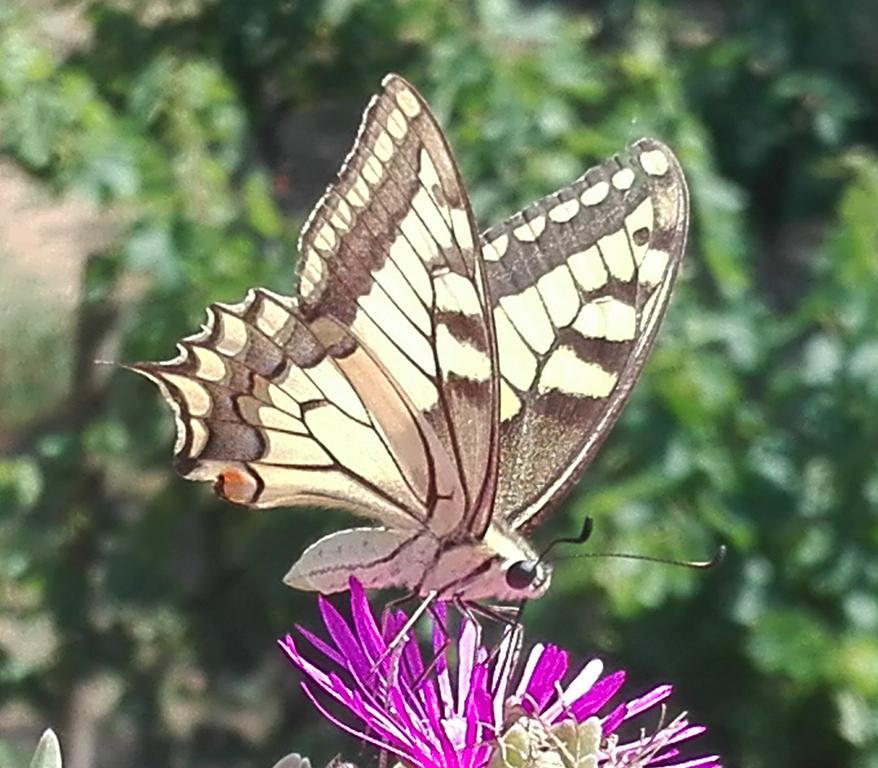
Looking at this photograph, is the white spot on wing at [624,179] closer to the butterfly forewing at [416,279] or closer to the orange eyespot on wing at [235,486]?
the butterfly forewing at [416,279]

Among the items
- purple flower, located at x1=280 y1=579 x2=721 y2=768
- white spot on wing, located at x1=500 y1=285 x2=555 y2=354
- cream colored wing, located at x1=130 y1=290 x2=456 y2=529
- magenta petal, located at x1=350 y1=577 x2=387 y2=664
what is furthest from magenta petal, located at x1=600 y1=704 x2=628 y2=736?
white spot on wing, located at x1=500 y1=285 x2=555 y2=354

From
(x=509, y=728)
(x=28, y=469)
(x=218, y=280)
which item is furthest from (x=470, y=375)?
(x=28, y=469)

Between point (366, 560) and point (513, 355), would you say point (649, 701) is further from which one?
point (513, 355)

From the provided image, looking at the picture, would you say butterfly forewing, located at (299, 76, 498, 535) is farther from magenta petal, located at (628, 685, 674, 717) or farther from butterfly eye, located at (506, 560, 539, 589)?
magenta petal, located at (628, 685, 674, 717)

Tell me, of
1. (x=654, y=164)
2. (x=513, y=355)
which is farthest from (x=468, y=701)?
(x=654, y=164)

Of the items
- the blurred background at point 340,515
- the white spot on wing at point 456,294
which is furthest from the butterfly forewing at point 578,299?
the blurred background at point 340,515

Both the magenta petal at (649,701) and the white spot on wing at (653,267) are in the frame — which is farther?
the white spot on wing at (653,267)
